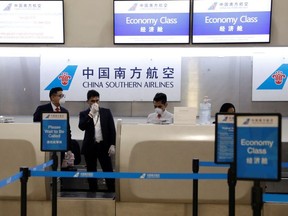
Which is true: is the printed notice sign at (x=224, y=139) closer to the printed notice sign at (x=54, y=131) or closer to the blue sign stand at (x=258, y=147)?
the blue sign stand at (x=258, y=147)

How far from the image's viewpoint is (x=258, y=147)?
2139mm

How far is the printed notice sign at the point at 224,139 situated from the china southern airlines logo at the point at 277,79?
155 inches

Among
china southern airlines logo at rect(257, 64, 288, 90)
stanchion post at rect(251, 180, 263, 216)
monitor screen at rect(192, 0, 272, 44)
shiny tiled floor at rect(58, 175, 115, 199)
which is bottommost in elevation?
shiny tiled floor at rect(58, 175, 115, 199)

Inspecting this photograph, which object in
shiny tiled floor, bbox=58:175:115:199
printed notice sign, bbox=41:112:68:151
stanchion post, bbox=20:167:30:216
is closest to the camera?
stanchion post, bbox=20:167:30:216

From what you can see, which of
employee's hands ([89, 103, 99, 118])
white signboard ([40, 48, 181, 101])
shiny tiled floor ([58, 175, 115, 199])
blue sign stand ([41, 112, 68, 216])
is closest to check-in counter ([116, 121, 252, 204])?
shiny tiled floor ([58, 175, 115, 199])

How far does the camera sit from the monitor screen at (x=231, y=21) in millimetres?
5957

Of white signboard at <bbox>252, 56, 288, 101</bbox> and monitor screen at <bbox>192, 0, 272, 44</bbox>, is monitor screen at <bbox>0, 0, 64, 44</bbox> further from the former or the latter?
white signboard at <bbox>252, 56, 288, 101</bbox>

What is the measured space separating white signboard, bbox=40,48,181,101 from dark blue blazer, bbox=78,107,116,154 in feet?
5.87

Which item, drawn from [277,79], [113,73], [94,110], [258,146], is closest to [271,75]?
[277,79]

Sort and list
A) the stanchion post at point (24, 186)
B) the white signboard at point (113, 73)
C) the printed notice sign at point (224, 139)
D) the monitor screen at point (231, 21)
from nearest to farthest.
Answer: the printed notice sign at point (224, 139), the stanchion post at point (24, 186), the monitor screen at point (231, 21), the white signboard at point (113, 73)

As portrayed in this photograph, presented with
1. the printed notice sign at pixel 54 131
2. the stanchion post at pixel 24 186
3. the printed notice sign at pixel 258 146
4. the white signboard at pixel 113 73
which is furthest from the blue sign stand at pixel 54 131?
the white signboard at pixel 113 73

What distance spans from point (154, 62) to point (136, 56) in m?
0.31

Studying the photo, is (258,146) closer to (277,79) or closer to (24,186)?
(24,186)

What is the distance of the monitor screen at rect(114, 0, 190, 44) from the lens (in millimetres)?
6090
